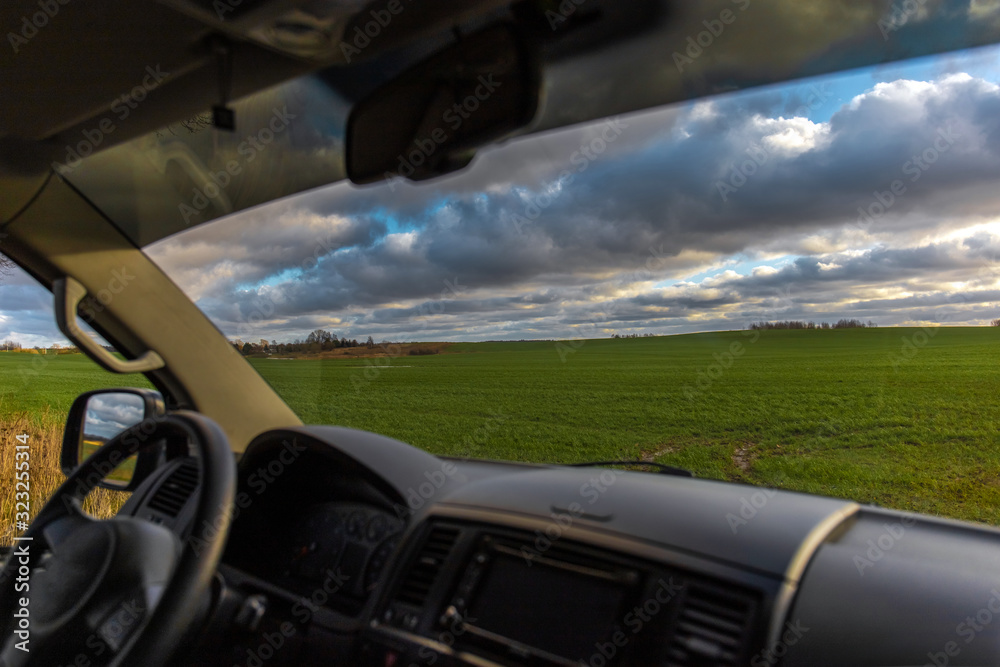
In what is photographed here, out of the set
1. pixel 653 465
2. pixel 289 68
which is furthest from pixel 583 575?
pixel 289 68

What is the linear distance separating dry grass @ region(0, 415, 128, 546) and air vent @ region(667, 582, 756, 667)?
2.92 metres

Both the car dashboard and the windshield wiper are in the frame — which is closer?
the car dashboard

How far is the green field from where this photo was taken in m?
1.91

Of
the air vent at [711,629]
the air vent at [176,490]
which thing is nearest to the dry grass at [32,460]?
the air vent at [176,490]

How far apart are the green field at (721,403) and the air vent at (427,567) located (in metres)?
0.83

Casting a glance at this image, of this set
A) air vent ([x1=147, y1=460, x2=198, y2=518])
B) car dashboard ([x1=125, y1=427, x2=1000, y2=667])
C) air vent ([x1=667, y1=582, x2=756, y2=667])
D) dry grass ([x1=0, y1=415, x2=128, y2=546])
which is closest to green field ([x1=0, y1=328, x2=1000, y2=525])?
dry grass ([x1=0, y1=415, x2=128, y2=546])

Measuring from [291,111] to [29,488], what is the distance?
251 centimetres

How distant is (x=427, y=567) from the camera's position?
69.5 inches

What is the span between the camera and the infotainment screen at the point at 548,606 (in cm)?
142

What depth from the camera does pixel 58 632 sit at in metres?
1.54

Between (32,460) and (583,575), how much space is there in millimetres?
3516

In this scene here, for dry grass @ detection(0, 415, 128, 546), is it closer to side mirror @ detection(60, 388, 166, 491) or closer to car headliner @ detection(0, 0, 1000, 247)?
side mirror @ detection(60, 388, 166, 491)

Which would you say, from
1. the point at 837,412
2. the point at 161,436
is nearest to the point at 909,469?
the point at 837,412

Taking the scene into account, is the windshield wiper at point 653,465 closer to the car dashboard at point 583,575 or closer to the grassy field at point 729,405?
the grassy field at point 729,405
